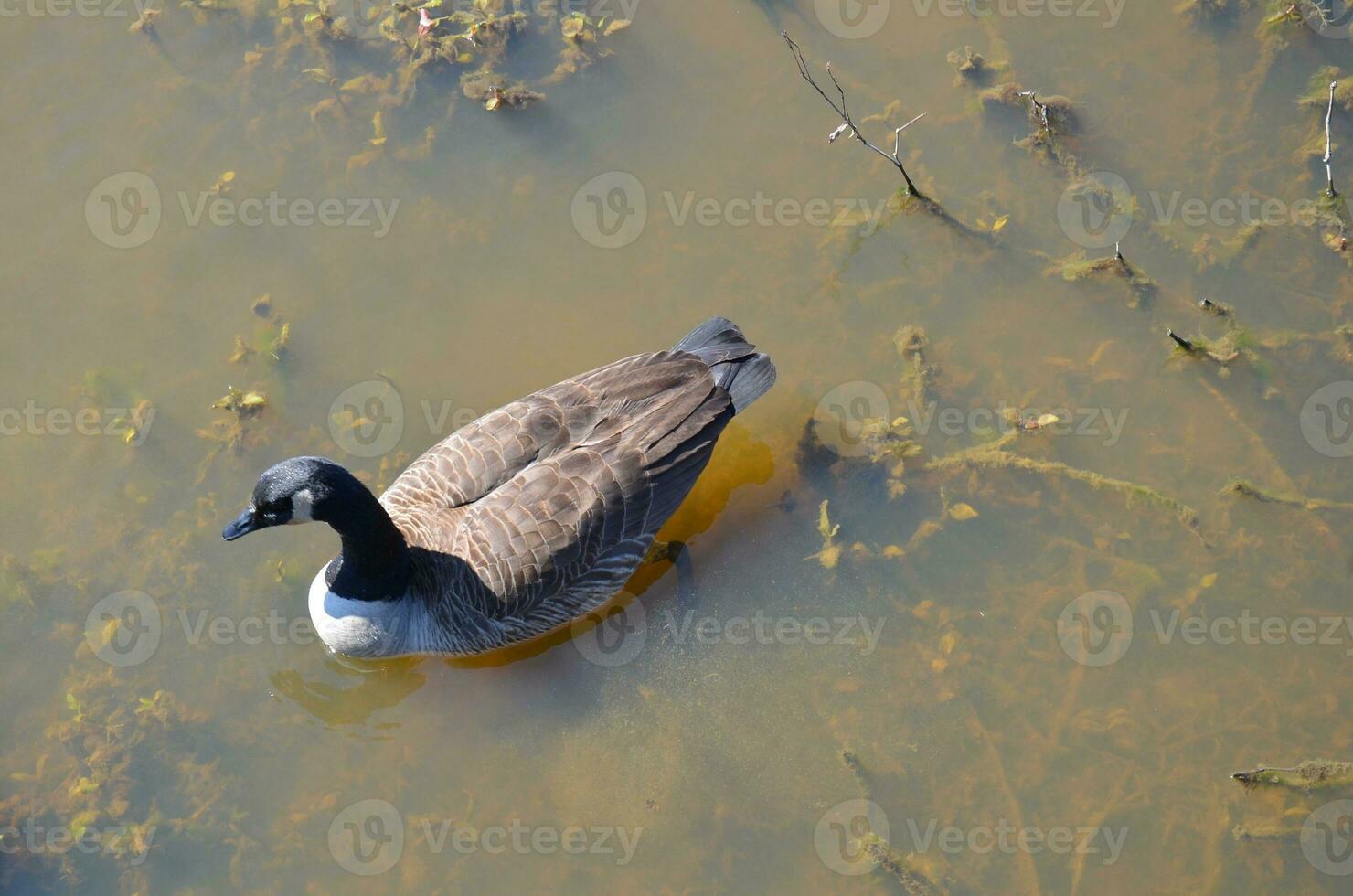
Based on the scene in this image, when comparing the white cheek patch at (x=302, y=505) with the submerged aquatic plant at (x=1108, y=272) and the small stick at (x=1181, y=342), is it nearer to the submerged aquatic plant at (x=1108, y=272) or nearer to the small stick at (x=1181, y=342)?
the submerged aquatic plant at (x=1108, y=272)

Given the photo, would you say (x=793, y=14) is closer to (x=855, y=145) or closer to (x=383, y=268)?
(x=855, y=145)

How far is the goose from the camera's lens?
7.57 metres

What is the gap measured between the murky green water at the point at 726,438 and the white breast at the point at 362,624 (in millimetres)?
498

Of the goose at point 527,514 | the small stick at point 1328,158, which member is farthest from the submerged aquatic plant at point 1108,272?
the goose at point 527,514

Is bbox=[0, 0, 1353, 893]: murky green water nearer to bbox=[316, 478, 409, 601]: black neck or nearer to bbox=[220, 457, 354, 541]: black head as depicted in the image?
bbox=[316, 478, 409, 601]: black neck

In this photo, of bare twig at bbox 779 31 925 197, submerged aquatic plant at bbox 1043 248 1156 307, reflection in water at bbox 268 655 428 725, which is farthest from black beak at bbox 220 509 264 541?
submerged aquatic plant at bbox 1043 248 1156 307

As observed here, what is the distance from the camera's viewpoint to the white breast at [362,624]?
7.88m

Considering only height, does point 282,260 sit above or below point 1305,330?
below

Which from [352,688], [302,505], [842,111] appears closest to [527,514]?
[302,505]

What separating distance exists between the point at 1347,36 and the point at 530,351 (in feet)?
24.3

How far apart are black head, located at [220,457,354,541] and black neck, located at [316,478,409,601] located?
0.03 m

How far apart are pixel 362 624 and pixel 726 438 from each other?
124 inches

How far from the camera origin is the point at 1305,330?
910cm

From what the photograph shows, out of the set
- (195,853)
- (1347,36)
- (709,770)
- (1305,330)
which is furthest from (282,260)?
(1347,36)
